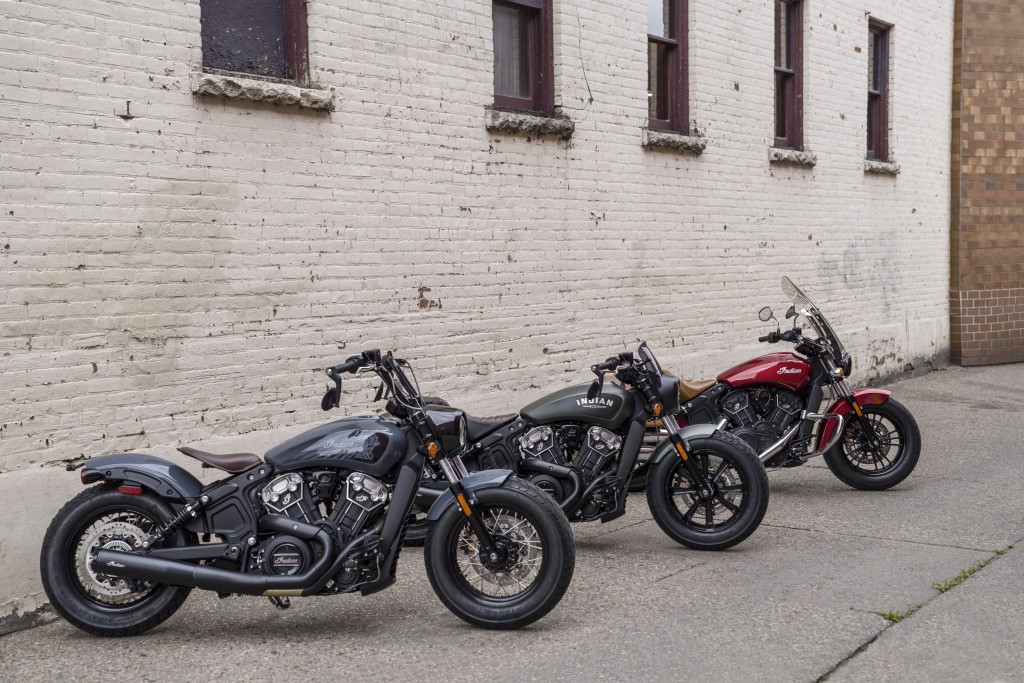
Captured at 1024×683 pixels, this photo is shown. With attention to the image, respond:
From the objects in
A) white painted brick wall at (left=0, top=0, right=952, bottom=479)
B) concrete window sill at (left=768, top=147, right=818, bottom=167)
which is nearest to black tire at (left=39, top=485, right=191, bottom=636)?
white painted brick wall at (left=0, top=0, right=952, bottom=479)

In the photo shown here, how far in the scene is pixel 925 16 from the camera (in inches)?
553

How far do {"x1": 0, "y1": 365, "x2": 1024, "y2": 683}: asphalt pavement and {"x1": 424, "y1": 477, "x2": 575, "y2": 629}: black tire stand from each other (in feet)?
0.36

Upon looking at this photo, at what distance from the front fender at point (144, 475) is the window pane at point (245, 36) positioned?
2582 millimetres

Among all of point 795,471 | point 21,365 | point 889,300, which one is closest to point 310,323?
point 21,365

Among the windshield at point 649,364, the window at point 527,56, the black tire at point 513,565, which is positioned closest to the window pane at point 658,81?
the window at point 527,56

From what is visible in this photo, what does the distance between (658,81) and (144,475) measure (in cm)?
677

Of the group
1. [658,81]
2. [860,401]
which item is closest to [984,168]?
[658,81]

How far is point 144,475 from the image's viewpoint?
15.5 ft

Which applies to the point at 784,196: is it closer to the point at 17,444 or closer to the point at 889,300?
the point at 889,300

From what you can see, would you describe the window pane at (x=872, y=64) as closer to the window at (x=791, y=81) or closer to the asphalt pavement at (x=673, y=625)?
the window at (x=791, y=81)

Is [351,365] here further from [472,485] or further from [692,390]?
[692,390]

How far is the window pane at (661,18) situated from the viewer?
9.81 meters

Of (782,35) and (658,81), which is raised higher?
(782,35)

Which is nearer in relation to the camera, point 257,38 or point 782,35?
point 257,38
